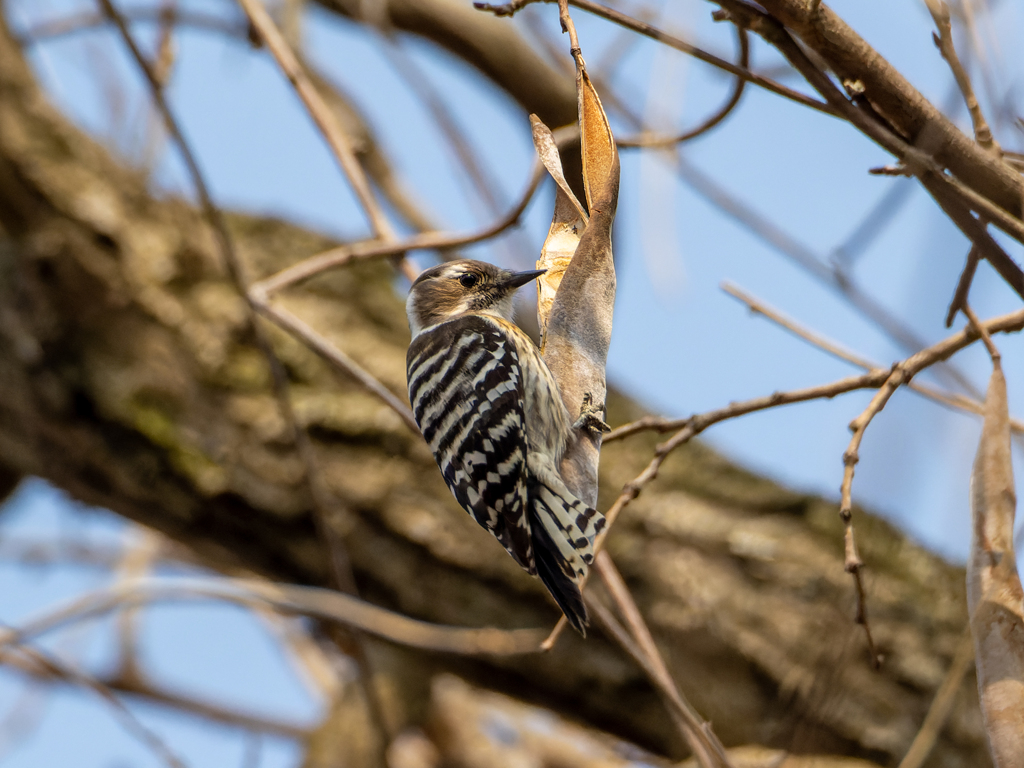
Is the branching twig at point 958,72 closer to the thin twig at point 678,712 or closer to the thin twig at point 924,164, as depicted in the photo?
the thin twig at point 924,164

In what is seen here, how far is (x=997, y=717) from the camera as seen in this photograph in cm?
141

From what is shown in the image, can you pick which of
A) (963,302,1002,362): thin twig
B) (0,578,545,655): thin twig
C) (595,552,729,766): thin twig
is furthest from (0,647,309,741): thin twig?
(963,302,1002,362): thin twig

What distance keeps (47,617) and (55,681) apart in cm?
237

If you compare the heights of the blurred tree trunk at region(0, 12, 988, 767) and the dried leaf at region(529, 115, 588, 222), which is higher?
the blurred tree trunk at region(0, 12, 988, 767)

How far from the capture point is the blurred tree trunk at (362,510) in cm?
451

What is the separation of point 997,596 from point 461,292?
283 cm

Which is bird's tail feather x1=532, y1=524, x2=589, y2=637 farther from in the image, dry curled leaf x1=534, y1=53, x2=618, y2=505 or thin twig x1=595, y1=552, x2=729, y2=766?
dry curled leaf x1=534, y1=53, x2=618, y2=505

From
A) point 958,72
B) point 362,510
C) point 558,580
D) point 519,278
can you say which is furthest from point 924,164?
point 362,510

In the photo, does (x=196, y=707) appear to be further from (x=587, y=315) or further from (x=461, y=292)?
(x=587, y=315)

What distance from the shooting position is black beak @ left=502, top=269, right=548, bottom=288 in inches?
139

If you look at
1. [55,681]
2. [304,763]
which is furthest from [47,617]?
[55,681]

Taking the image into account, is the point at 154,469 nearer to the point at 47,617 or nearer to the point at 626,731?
the point at 47,617

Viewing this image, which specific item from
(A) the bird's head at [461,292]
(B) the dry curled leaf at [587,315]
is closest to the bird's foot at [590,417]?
(B) the dry curled leaf at [587,315]

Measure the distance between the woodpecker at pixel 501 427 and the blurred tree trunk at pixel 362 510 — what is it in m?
1.23
